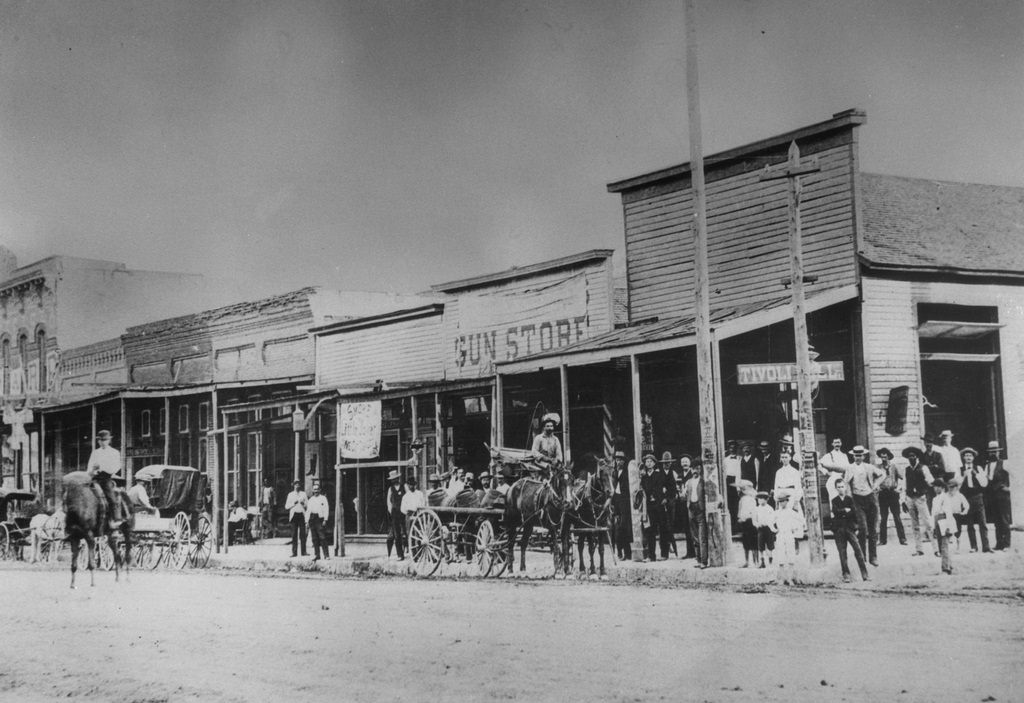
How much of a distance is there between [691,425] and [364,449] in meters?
4.88

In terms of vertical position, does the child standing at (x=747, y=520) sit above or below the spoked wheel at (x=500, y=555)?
above

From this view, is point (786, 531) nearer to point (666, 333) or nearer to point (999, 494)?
point (999, 494)

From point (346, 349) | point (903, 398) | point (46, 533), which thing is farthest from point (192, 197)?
point (903, 398)

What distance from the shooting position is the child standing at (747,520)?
10.3 meters

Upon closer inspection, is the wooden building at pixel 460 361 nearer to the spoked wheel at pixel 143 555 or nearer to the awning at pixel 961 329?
the spoked wheel at pixel 143 555

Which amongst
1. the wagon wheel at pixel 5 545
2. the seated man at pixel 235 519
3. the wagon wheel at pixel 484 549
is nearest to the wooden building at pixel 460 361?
the wagon wheel at pixel 484 549

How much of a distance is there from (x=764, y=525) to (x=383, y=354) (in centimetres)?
666

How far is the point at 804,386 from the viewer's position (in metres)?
9.98

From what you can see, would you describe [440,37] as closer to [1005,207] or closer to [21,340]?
[1005,207]

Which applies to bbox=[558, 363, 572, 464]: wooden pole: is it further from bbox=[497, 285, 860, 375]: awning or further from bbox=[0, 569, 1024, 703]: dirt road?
bbox=[0, 569, 1024, 703]: dirt road

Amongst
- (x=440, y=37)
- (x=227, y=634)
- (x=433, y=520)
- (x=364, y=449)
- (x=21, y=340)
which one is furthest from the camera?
(x=21, y=340)

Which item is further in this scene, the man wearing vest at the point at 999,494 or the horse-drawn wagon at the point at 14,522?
the horse-drawn wagon at the point at 14,522

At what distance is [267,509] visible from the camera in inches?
591

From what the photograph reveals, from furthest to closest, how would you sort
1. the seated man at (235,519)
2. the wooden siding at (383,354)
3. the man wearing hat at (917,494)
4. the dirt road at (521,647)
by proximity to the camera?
the seated man at (235,519) < the wooden siding at (383,354) < the man wearing hat at (917,494) < the dirt road at (521,647)
